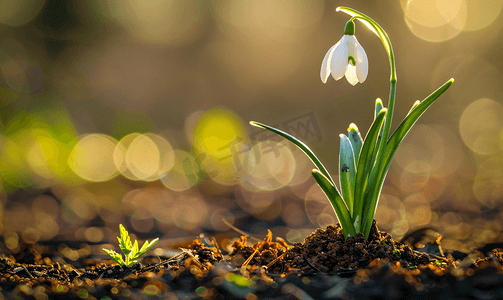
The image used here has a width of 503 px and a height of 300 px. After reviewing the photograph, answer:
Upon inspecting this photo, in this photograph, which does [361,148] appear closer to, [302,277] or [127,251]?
[302,277]

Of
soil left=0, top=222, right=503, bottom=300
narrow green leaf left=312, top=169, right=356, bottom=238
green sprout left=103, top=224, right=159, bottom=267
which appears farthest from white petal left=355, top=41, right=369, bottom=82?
green sprout left=103, top=224, right=159, bottom=267

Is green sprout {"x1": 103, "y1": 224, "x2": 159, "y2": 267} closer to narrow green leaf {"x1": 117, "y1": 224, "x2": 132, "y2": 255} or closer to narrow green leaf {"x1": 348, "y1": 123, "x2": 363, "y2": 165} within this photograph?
narrow green leaf {"x1": 117, "y1": 224, "x2": 132, "y2": 255}

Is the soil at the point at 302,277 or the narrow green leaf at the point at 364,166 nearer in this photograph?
the soil at the point at 302,277

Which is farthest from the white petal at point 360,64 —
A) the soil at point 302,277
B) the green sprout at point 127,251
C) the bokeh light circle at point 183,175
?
the bokeh light circle at point 183,175

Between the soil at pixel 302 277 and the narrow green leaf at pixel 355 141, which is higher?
the narrow green leaf at pixel 355 141

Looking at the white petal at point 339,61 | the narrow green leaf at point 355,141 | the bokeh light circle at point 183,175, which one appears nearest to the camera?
the white petal at point 339,61

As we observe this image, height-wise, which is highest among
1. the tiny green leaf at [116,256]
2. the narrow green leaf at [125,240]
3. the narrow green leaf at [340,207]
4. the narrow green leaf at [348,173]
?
the narrow green leaf at [348,173]

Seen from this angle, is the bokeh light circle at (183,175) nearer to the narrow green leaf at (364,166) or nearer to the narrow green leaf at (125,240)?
the narrow green leaf at (125,240)
